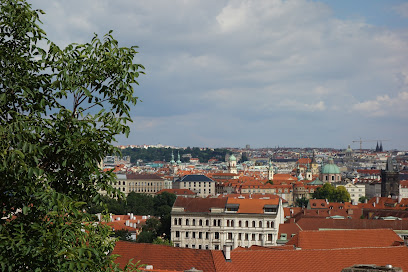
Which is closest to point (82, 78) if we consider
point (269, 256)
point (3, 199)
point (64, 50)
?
point (64, 50)

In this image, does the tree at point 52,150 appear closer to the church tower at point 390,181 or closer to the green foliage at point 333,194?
the green foliage at point 333,194

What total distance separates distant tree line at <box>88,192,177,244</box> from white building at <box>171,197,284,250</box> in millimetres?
2227

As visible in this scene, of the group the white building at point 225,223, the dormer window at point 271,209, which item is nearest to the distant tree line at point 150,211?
the white building at point 225,223

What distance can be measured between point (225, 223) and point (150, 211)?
27705 mm

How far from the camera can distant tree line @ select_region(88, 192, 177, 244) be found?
69625mm

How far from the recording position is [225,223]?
251 feet

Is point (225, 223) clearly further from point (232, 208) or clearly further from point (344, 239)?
point (344, 239)

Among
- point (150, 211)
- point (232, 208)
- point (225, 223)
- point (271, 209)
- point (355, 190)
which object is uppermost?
point (271, 209)

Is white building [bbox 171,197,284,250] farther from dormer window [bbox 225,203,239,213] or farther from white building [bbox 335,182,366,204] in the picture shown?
Answer: white building [bbox 335,182,366,204]

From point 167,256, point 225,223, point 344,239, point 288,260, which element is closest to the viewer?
point 288,260

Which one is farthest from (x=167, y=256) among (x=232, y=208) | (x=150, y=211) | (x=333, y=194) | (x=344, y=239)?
(x=333, y=194)

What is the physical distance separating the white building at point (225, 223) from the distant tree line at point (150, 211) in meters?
2.23

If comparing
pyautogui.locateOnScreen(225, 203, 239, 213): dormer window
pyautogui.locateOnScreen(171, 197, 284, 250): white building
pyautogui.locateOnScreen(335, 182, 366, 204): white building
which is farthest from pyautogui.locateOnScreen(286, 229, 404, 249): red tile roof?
pyautogui.locateOnScreen(335, 182, 366, 204): white building

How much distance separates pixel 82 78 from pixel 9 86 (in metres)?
1.11
